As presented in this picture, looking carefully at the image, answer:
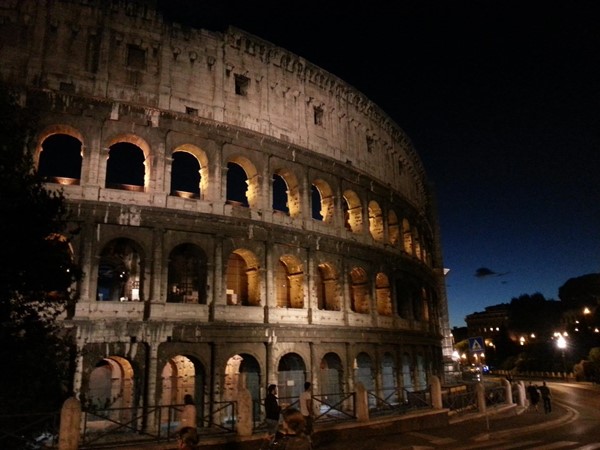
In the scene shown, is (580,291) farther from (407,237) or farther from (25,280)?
(25,280)

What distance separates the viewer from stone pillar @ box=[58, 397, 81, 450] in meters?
9.95

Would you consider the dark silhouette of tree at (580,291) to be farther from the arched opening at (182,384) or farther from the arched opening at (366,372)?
the arched opening at (182,384)

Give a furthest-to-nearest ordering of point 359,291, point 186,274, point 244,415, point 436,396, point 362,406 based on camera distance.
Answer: point 359,291 → point 186,274 → point 436,396 → point 362,406 → point 244,415

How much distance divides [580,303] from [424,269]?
1811 inches

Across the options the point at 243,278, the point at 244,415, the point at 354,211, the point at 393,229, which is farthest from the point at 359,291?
the point at 244,415

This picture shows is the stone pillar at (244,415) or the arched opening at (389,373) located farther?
the arched opening at (389,373)

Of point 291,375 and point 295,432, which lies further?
point 291,375

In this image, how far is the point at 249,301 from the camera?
66.1ft

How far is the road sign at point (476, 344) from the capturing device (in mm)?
14766

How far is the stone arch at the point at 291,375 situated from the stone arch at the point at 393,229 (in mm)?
10710

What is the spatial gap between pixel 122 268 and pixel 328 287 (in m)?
9.27

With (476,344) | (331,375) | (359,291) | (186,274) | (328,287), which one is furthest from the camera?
(359,291)

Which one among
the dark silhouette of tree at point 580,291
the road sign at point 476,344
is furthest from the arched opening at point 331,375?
the dark silhouette of tree at point 580,291

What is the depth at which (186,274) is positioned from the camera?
19.3 m
